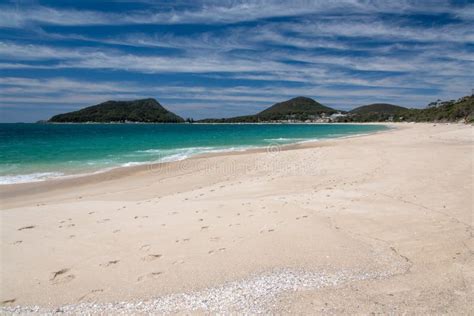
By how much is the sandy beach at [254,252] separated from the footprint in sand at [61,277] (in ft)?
0.07

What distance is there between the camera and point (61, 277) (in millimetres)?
4152

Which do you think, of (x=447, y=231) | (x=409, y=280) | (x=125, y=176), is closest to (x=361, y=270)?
(x=409, y=280)

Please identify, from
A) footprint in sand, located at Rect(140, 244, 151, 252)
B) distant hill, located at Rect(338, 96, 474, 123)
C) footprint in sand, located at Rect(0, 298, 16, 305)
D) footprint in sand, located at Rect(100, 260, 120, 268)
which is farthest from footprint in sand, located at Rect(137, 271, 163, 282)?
distant hill, located at Rect(338, 96, 474, 123)

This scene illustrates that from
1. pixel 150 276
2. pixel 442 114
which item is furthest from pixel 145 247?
pixel 442 114

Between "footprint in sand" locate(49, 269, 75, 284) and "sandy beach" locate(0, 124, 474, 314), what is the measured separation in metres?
0.02

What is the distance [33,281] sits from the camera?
4062 mm

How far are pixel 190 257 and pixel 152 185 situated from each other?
8.12m

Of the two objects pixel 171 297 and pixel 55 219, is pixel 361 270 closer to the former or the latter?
pixel 171 297

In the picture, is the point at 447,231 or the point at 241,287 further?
the point at 447,231

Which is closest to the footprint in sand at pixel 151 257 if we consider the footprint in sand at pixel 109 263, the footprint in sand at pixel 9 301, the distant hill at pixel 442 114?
the footprint in sand at pixel 109 263

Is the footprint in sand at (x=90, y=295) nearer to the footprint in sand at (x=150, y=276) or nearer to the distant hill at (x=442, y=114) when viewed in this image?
the footprint in sand at (x=150, y=276)

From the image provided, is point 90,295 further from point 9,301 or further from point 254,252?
point 254,252

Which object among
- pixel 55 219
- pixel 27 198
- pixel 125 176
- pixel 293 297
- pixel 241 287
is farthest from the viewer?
pixel 125 176

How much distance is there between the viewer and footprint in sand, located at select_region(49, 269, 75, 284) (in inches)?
159
